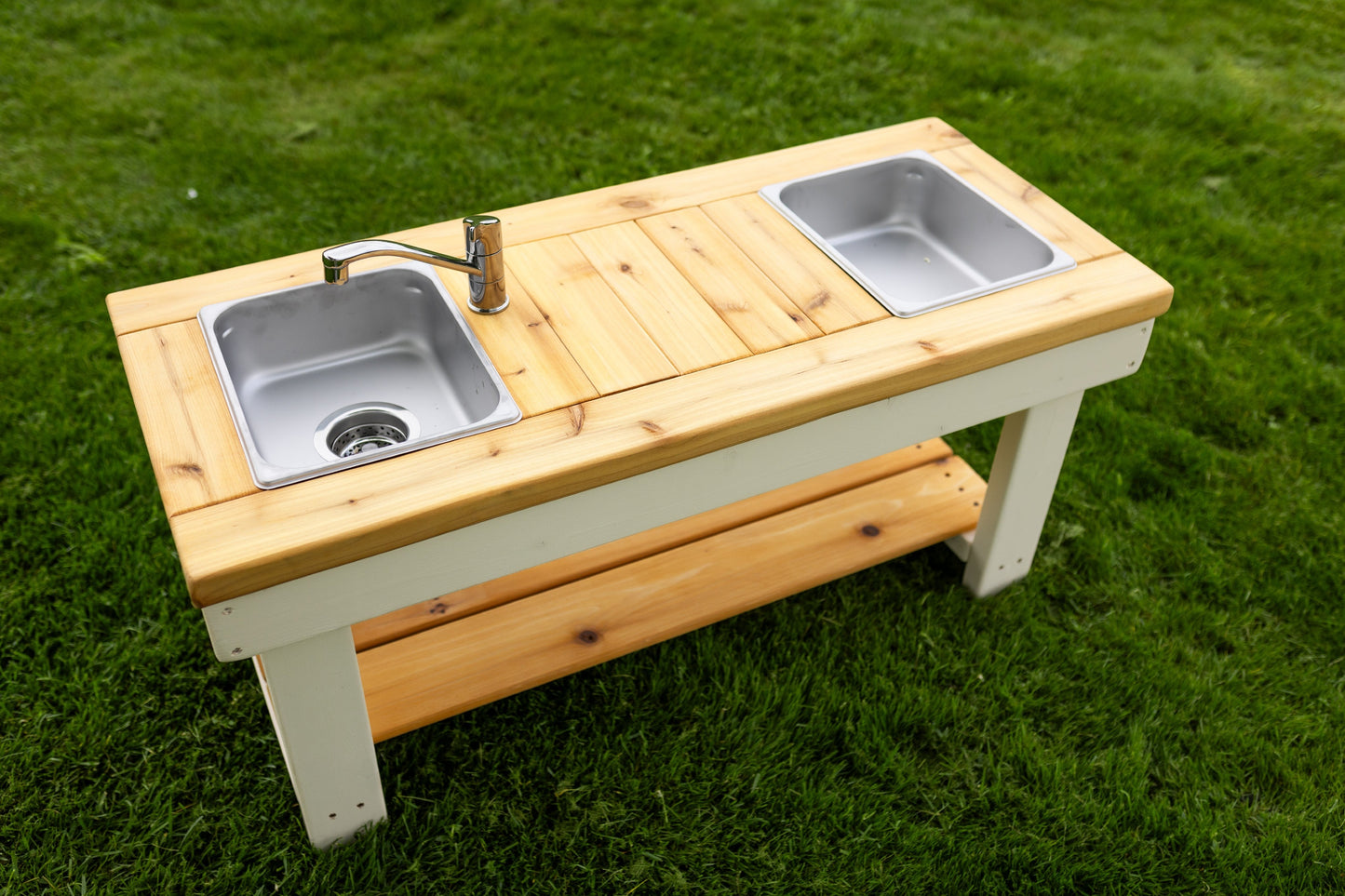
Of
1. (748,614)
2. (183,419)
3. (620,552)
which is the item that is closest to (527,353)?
(183,419)

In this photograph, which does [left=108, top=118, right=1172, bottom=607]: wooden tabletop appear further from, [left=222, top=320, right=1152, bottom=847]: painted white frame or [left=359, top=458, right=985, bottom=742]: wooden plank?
[left=359, top=458, right=985, bottom=742]: wooden plank

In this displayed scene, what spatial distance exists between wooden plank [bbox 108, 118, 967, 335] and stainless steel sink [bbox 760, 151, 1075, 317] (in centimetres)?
5

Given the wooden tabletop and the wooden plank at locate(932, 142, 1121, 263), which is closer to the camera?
the wooden tabletop

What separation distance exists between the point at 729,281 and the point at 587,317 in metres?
0.28

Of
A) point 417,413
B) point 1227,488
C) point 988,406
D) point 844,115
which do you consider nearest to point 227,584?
point 417,413

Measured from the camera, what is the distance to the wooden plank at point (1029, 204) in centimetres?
212

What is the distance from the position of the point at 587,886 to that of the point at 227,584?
94cm

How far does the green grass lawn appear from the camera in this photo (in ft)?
6.86

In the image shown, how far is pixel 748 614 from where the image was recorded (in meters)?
2.52

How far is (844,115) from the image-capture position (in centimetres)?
417

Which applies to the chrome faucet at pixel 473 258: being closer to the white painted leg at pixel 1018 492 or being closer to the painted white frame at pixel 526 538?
the painted white frame at pixel 526 538

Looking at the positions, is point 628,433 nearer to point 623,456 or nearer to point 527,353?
point 623,456

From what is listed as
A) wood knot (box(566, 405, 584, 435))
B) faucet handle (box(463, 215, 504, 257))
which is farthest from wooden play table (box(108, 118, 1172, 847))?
faucet handle (box(463, 215, 504, 257))

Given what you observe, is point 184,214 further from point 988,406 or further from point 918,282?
point 988,406
